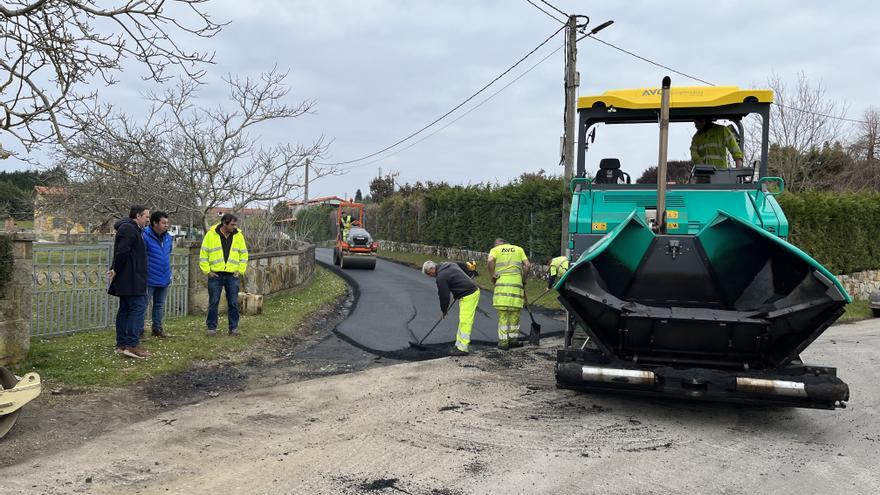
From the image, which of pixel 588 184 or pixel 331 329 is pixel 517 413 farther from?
pixel 331 329

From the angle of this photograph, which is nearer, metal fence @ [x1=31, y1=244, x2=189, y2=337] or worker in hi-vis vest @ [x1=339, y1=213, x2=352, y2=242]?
metal fence @ [x1=31, y1=244, x2=189, y2=337]

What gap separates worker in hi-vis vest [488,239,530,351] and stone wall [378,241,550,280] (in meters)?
8.51

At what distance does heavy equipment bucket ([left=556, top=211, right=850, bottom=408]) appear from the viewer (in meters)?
4.83

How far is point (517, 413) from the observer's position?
5371 millimetres

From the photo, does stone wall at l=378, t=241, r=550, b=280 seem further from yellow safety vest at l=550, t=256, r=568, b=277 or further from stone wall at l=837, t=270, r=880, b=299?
yellow safety vest at l=550, t=256, r=568, b=277

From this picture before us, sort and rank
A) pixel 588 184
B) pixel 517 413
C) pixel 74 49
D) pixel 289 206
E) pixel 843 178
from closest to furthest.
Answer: pixel 517 413, pixel 74 49, pixel 588 184, pixel 289 206, pixel 843 178

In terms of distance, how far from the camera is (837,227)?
1609 centimetres

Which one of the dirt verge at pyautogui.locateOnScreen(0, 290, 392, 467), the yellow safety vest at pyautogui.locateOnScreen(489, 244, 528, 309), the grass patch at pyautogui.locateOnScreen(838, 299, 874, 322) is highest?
the yellow safety vest at pyautogui.locateOnScreen(489, 244, 528, 309)

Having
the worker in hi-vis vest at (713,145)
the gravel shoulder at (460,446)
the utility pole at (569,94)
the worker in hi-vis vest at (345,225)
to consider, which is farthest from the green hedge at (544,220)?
the gravel shoulder at (460,446)

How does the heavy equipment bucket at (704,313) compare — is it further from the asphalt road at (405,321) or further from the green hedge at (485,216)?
the green hedge at (485,216)

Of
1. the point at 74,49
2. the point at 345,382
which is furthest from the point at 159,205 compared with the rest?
the point at 345,382

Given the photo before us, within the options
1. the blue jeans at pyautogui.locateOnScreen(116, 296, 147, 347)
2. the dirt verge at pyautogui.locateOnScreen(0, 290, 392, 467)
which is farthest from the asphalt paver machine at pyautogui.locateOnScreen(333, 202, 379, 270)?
the blue jeans at pyautogui.locateOnScreen(116, 296, 147, 347)

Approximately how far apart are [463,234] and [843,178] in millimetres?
16166

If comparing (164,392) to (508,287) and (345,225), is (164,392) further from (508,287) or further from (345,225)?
(345,225)
